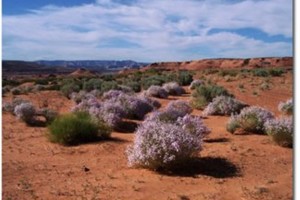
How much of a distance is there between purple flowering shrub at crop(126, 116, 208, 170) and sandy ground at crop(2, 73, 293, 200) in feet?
0.50

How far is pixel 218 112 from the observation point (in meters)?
11.8

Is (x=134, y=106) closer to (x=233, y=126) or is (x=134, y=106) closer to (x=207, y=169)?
(x=233, y=126)

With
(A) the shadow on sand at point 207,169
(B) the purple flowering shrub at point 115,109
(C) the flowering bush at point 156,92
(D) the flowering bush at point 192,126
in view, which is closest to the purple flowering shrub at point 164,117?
(D) the flowering bush at point 192,126

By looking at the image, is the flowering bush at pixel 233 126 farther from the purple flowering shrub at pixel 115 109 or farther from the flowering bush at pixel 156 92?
the flowering bush at pixel 156 92

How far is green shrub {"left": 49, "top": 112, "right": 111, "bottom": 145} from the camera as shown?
27.2ft

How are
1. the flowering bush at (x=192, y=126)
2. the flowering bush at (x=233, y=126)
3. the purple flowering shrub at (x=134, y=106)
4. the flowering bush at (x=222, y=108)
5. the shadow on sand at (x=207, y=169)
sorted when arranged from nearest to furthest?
1. the shadow on sand at (x=207, y=169)
2. the flowering bush at (x=192, y=126)
3. the flowering bush at (x=233, y=126)
4. the purple flowering shrub at (x=134, y=106)
5. the flowering bush at (x=222, y=108)

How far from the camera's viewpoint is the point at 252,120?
8688mm

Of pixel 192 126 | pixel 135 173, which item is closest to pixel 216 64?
pixel 192 126

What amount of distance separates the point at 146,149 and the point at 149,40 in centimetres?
139

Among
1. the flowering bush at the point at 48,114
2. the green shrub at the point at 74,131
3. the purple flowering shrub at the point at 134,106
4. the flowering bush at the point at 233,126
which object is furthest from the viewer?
the purple flowering shrub at the point at 134,106

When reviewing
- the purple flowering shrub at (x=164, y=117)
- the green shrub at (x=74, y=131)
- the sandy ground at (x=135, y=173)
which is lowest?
the sandy ground at (x=135, y=173)

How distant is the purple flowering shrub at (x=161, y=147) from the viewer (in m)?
6.18

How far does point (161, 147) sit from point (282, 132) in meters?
2.33

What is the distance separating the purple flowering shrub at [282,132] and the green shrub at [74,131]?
2.88 meters
